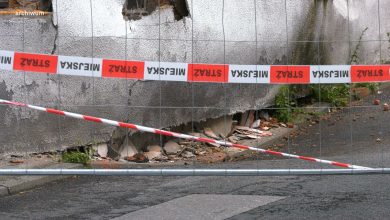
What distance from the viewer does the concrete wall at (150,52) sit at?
948cm

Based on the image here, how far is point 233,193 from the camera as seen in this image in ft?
26.8

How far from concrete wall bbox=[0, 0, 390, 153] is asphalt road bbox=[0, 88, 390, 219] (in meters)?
0.99

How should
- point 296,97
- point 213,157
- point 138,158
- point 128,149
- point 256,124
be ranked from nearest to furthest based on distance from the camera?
point 138,158
point 128,149
point 213,157
point 256,124
point 296,97

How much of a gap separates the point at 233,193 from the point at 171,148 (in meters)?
2.56

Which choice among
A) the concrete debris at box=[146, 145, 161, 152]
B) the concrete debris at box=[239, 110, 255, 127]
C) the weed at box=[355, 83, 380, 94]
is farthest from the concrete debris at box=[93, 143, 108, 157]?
the weed at box=[355, 83, 380, 94]

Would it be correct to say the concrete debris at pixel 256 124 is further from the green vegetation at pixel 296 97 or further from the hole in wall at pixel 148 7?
the hole in wall at pixel 148 7

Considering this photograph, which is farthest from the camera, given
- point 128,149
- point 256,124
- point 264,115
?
point 264,115

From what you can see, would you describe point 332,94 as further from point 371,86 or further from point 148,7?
point 148,7

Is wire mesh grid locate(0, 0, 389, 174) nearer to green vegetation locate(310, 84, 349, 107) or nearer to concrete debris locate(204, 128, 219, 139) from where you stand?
green vegetation locate(310, 84, 349, 107)

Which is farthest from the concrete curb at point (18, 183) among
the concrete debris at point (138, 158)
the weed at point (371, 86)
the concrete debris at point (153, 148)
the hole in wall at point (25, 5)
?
the weed at point (371, 86)

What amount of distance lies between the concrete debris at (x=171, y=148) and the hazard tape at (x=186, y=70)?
2614 millimetres

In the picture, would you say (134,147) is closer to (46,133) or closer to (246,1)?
(46,133)

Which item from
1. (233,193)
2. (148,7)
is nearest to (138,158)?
(148,7)

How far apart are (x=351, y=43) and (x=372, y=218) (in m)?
5.29
